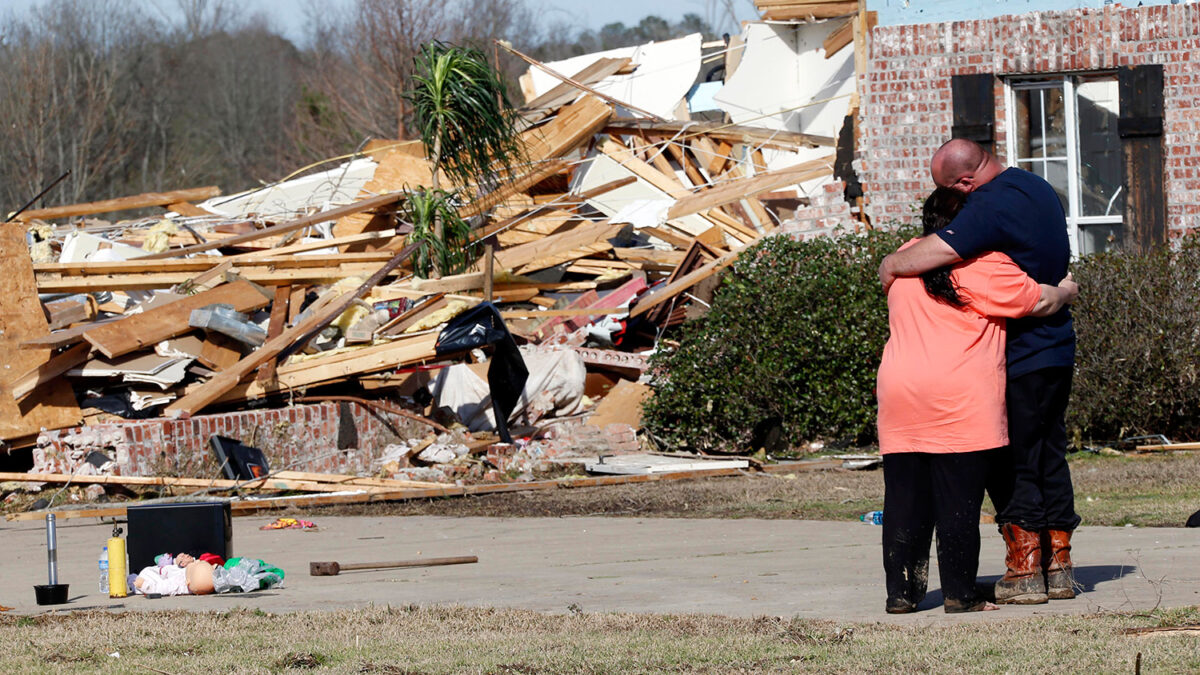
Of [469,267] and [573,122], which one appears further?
[573,122]

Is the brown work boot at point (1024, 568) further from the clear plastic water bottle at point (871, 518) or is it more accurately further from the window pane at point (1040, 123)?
the window pane at point (1040, 123)

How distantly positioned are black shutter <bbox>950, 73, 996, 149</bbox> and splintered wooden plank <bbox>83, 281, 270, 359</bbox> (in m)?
7.07

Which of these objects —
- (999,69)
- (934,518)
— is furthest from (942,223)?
(999,69)

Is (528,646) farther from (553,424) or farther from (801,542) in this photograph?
(553,424)

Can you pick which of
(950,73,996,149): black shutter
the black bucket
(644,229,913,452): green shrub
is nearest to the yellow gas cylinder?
the black bucket

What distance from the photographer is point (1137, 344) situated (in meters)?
11.7

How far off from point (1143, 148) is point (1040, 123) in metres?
1.02

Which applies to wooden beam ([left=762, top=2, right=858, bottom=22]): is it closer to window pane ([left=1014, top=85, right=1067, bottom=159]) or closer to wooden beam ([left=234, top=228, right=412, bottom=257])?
window pane ([left=1014, top=85, right=1067, bottom=159])

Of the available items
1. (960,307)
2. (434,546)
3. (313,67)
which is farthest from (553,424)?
(313,67)

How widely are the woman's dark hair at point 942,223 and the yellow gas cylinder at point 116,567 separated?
12.9 feet

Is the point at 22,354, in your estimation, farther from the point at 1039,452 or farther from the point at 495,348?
the point at 1039,452

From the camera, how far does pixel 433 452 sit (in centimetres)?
1237

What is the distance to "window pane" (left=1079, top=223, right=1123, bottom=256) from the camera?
13664 mm

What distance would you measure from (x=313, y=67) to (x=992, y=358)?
5166 centimetres
